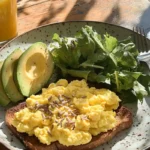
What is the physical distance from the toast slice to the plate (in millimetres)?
23

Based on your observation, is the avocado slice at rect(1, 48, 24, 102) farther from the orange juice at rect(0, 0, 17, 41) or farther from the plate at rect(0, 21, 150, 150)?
the orange juice at rect(0, 0, 17, 41)

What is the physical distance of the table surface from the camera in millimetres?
2176

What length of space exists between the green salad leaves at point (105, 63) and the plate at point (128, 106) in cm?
6

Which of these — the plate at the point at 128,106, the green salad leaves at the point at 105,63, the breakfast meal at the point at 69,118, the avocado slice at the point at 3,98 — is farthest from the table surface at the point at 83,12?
the breakfast meal at the point at 69,118

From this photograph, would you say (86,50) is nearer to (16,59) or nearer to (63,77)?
(63,77)

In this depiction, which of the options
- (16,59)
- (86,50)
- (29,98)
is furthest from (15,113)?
(86,50)

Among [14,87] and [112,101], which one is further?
[14,87]

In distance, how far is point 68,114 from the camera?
1553 mm

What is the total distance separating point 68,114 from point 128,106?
0.27 meters

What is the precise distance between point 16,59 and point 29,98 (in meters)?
0.20

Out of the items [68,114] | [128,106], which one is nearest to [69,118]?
[68,114]

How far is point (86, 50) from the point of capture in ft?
5.84

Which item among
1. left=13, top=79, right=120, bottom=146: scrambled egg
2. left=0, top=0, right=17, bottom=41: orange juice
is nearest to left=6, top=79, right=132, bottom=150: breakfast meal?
left=13, top=79, right=120, bottom=146: scrambled egg

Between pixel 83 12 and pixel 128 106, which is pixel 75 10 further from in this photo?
pixel 128 106
